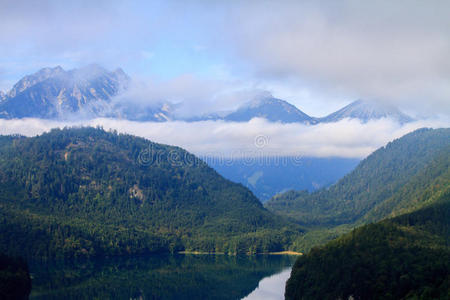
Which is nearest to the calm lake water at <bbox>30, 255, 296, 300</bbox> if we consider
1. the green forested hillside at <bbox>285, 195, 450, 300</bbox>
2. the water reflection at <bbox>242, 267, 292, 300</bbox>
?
the water reflection at <bbox>242, 267, 292, 300</bbox>

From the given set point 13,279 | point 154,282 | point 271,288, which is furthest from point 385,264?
point 13,279

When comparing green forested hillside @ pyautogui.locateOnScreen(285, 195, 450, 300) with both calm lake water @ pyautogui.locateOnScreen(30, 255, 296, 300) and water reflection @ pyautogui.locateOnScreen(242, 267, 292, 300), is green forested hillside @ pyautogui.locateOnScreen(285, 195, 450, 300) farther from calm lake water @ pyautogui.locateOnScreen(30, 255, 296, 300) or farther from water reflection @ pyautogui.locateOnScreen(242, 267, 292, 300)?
calm lake water @ pyautogui.locateOnScreen(30, 255, 296, 300)

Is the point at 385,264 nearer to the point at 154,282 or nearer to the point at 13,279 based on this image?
the point at 154,282

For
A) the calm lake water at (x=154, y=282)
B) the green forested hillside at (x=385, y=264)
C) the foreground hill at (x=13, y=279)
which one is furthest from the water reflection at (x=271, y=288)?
the foreground hill at (x=13, y=279)

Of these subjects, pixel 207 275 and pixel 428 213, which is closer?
pixel 428 213

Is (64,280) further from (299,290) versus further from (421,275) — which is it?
(421,275)

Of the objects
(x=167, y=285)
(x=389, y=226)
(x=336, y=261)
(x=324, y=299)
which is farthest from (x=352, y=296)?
(x=167, y=285)

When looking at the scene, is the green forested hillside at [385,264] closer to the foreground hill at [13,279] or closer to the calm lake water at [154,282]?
the calm lake water at [154,282]
